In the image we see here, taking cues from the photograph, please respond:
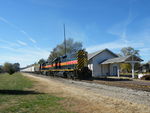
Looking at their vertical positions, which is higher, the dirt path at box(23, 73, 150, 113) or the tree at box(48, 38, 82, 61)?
the tree at box(48, 38, 82, 61)

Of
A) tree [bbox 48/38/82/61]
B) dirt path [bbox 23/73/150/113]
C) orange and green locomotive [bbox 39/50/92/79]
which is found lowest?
dirt path [bbox 23/73/150/113]

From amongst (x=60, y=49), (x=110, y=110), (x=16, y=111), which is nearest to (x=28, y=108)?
(x=16, y=111)

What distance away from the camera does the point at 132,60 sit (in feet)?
95.0

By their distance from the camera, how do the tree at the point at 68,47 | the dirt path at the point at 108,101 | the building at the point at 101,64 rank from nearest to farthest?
the dirt path at the point at 108,101
the building at the point at 101,64
the tree at the point at 68,47

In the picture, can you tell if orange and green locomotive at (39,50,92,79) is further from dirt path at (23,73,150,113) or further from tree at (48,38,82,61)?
tree at (48,38,82,61)

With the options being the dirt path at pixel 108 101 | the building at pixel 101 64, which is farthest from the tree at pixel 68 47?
the dirt path at pixel 108 101

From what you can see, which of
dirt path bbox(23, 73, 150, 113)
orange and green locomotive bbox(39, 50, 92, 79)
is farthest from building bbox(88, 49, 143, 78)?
dirt path bbox(23, 73, 150, 113)

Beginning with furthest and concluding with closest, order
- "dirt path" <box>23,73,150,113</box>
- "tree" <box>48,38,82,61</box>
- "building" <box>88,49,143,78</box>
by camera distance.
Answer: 1. "tree" <box>48,38,82,61</box>
2. "building" <box>88,49,143,78</box>
3. "dirt path" <box>23,73,150,113</box>

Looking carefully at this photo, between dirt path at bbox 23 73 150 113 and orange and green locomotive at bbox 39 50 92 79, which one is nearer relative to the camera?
dirt path at bbox 23 73 150 113

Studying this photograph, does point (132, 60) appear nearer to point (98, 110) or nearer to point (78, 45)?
point (98, 110)

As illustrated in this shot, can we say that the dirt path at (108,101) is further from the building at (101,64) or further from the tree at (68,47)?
the tree at (68,47)

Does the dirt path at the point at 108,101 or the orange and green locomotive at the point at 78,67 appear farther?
the orange and green locomotive at the point at 78,67

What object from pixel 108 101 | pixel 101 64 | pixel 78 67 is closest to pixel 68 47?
pixel 101 64

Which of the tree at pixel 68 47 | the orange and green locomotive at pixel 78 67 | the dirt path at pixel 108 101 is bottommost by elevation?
the dirt path at pixel 108 101
